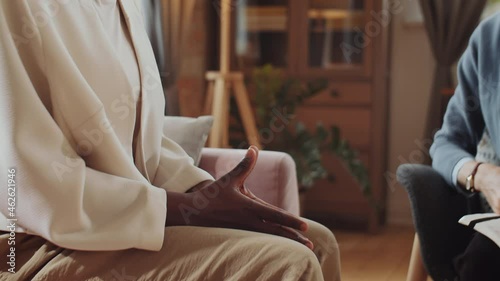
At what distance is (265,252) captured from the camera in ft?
3.88

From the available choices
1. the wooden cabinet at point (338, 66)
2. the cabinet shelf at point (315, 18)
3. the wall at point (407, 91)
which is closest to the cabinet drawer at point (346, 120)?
the wooden cabinet at point (338, 66)

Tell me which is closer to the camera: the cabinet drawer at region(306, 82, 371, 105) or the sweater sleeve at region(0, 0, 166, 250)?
the sweater sleeve at region(0, 0, 166, 250)

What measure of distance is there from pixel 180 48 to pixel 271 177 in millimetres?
1774

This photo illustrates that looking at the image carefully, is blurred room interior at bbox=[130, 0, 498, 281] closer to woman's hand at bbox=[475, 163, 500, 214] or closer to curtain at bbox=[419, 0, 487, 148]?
curtain at bbox=[419, 0, 487, 148]

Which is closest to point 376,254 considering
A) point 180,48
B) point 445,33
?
point 445,33

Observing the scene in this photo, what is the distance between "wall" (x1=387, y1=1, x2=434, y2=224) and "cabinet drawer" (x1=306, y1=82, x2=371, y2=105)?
238 mm

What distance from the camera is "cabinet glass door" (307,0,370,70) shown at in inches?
163

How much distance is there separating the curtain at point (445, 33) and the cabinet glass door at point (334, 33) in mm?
393

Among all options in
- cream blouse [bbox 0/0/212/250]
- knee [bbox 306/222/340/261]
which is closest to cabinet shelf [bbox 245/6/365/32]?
knee [bbox 306/222/340/261]

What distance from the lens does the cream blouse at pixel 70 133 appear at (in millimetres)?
1163

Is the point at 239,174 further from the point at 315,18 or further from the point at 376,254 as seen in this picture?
the point at 315,18

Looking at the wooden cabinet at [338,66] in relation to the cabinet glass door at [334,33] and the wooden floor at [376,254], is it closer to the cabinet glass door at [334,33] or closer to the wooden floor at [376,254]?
the cabinet glass door at [334,33]

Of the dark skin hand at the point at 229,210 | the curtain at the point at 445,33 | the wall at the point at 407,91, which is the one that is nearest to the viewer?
the dark skin hand at the point at 229,210

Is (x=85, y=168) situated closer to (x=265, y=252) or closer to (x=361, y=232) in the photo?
Answer: (x=265, y=252)
